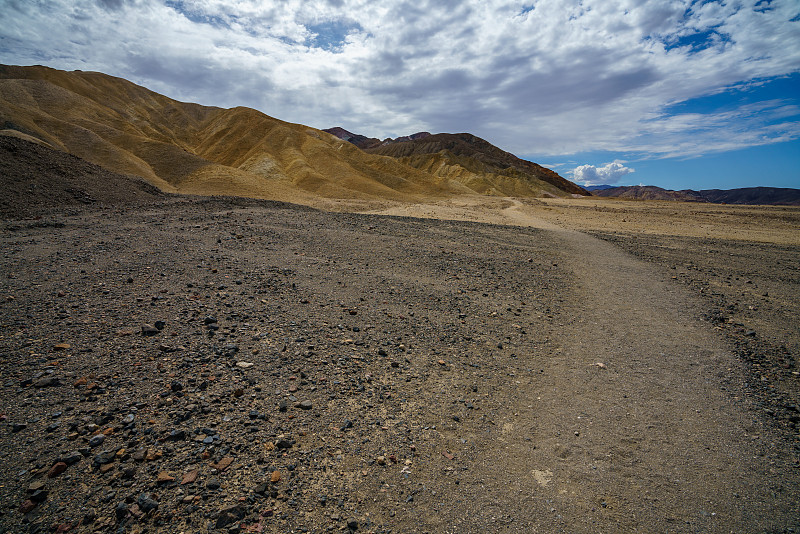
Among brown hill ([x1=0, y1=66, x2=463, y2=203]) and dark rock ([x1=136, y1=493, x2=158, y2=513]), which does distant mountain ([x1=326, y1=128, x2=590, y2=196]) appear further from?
dark rock ([x1=136, y1=493, x2=158, y2=513])

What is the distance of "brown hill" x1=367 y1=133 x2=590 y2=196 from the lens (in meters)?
107

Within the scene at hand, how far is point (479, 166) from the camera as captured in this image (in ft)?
388

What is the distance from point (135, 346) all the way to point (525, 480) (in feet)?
16.8

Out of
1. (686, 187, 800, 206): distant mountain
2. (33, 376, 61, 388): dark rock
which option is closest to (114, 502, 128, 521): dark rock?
(33, 376, 61, 388): dark rock

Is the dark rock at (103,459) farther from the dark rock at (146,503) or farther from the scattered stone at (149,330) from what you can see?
the scattered stone at (149,330)

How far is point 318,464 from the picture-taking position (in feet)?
11.3

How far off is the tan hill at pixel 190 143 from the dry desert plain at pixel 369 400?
78.5ft

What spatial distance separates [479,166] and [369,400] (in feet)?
401

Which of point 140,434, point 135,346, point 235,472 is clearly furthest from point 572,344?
point 135,346

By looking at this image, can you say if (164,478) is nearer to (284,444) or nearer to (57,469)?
(57,469)

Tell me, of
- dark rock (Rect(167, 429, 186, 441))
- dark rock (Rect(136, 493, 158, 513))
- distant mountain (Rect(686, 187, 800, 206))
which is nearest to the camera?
dark rock (Rect(136, 493, 158, 513))

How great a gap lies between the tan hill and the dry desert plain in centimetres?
2392

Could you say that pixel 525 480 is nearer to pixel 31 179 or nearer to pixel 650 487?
pixel 650 487

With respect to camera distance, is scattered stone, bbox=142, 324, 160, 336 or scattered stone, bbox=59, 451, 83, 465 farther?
scattered stone, bbox=142, 324, 160, 336
